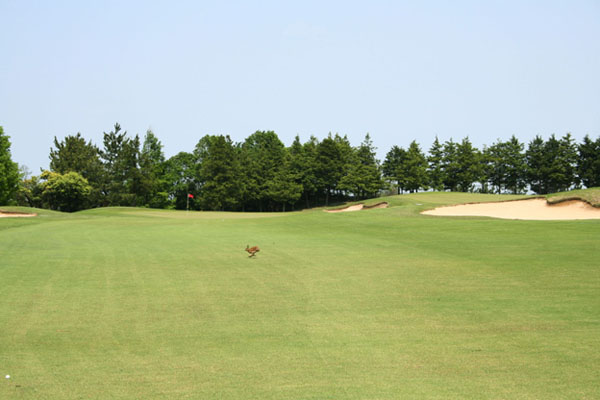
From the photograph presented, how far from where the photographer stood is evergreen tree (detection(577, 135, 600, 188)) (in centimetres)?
8531

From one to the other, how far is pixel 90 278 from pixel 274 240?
31.8 ft

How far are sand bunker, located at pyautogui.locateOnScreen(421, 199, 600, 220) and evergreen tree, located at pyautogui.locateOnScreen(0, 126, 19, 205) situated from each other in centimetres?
5984

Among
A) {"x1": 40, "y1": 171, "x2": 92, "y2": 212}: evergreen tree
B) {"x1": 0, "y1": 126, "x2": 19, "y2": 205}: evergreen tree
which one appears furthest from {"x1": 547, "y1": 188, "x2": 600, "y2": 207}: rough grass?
{"x1": 40, "y1": 171, "x2": 92, "y2": 212}: evergreen tree

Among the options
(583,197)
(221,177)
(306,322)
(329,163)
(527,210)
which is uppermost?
(329,163)

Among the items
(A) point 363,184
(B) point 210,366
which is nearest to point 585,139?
(A) point 363,184

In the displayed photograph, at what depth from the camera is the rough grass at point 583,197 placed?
27.4m

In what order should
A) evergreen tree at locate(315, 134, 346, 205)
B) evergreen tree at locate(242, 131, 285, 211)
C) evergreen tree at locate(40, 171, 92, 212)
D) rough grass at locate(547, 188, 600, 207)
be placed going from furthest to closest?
evergreen tree at locate(315, 134, 346, 205) → evergreen tree at locate(242, 131, 285, 211) → evergreen tree at locate(40, 171, 92, 212) → rough grass at locate(547, 188, 600, 207)

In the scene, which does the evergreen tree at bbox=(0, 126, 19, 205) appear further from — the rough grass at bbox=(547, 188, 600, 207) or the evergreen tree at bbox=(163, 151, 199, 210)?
the rough grass at bbox=(547, 188, 600, 207)

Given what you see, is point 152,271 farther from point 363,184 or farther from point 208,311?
point 363,184

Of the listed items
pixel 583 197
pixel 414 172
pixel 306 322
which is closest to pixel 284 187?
pixel 414 172

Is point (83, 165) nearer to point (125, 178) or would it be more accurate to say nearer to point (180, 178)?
point (125, 178)

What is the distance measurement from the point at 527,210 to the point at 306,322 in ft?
83.4

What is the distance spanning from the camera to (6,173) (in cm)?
7044

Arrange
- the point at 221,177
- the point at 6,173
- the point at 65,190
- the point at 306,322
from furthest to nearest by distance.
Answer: the point at 221,177, the point at 65,190, the point at 6,173, the point at 306,322
